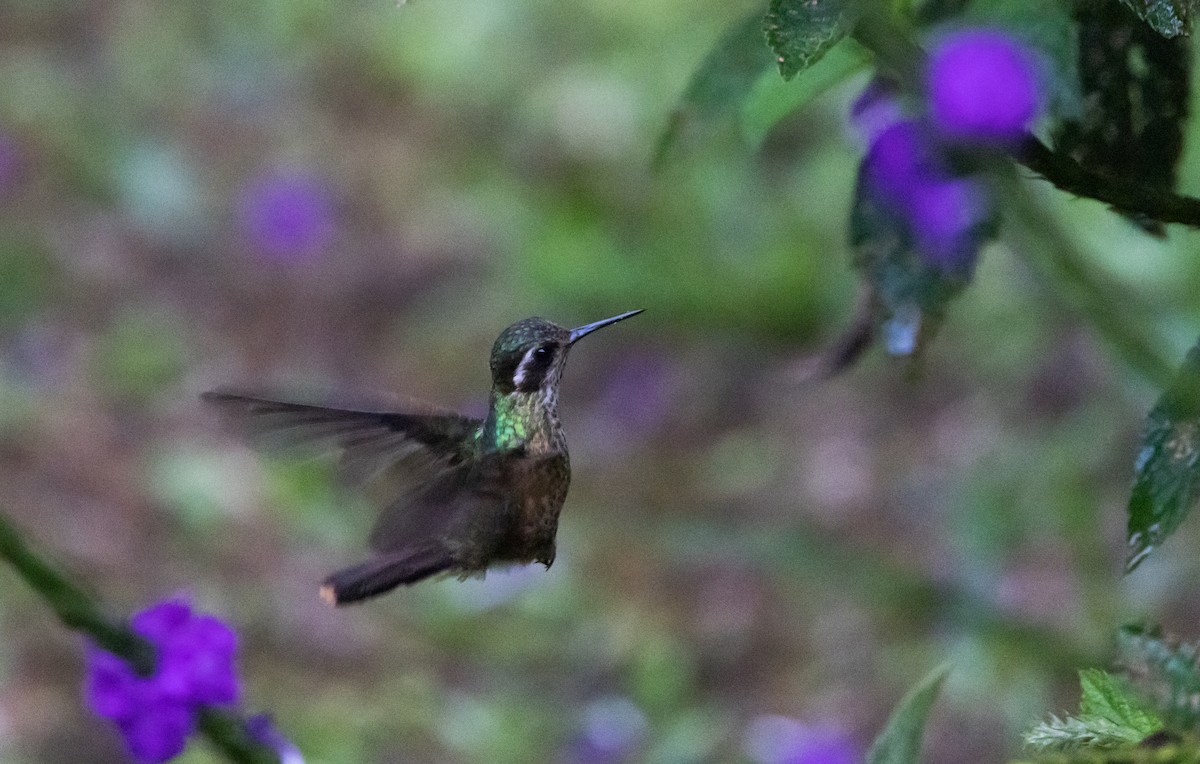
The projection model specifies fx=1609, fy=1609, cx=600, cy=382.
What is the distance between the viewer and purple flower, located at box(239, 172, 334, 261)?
540 cm

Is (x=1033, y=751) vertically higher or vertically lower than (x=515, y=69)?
lower

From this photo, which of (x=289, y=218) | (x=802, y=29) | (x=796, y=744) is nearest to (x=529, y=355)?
(x=802, y=29)

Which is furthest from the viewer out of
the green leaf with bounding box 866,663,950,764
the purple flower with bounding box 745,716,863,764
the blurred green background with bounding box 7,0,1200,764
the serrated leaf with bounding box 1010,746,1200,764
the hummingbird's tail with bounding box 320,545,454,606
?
the blurred green background with bounding box 7,0,1200,764

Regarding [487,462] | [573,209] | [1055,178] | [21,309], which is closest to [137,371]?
[21,309]

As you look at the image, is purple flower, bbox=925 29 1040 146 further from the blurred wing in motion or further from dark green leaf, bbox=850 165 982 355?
the blurred wing in motion

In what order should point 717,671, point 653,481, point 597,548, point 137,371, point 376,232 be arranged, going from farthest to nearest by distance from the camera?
point 376,232, point 137,371, point 653,481, point 597,548, point 717,671

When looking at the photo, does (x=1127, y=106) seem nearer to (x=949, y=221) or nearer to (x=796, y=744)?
(x=949, y=221)

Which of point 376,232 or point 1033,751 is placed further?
point 376,232

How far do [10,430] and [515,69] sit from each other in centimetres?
220

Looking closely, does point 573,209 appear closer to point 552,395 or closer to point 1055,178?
point 552,395

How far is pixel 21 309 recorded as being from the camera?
4938mm

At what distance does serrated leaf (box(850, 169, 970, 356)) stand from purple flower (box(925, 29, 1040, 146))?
0.30 ft

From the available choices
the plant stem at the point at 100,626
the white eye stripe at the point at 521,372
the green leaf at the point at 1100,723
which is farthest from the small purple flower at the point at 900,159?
the plant stem at the point at 100,626

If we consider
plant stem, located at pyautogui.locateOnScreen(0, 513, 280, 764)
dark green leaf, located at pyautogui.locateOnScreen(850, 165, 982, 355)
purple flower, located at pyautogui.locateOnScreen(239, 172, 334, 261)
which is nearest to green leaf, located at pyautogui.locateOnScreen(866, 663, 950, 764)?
dark green leaf, located at pyautogui.locateOnScreen(850, 165, 982, 355)
